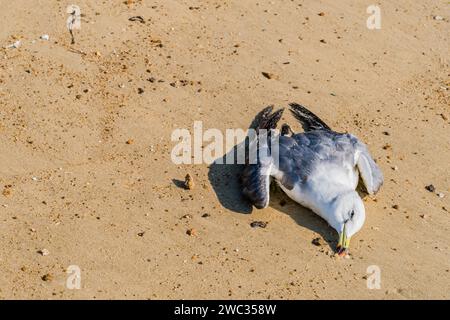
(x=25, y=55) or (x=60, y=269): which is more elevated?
(x=25, y=55)

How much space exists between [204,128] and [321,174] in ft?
4.64

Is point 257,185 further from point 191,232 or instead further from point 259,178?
point 191,232

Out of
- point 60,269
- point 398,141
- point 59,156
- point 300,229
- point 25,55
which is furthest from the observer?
point 25,55

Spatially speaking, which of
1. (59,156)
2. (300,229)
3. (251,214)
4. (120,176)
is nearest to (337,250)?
(300,229)

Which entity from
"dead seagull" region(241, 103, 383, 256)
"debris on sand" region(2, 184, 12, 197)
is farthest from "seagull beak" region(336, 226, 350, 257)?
"debris on sand" region(2, 184, 12, 197)

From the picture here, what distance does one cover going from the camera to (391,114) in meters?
8.24

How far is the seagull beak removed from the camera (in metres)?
6.59

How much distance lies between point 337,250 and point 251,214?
2.73 ft

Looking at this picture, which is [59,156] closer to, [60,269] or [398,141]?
[60,269]

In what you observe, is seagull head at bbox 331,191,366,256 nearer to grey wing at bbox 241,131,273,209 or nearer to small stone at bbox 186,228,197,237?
grey wing at bbox 241,131,273,209

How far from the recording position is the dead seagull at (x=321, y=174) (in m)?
6.70

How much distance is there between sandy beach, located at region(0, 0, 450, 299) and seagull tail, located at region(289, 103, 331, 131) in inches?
4.4

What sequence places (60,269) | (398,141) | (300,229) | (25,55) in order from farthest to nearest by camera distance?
1. (25,55)
2. (398,141)
3. (300,229)
4. (60,269)

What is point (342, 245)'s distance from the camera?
6609 millimetres
